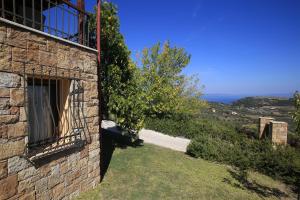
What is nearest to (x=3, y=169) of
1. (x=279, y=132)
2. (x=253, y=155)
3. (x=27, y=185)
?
(x=27, y=185)

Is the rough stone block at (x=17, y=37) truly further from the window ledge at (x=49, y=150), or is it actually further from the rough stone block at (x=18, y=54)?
the window ledge at (x=49, y=150)

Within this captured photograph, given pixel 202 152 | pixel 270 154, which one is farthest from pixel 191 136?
pixel 270 154

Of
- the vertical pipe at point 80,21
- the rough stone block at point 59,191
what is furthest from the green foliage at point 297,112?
the rough stone block at point 59,191

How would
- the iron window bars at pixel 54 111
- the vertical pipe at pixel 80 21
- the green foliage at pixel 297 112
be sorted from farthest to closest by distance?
the green foliage at pixel 297 112
the vertical pipe at pixel 80 21
the iron window bars at pixel 54 111

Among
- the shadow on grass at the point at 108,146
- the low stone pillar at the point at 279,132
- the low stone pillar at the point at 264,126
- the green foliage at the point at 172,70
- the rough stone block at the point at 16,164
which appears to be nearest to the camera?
the rough stone block at the point at 16,164

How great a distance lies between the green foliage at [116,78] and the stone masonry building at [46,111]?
2164 millimetres

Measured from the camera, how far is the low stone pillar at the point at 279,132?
9616mm

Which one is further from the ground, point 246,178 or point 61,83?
point 61,83

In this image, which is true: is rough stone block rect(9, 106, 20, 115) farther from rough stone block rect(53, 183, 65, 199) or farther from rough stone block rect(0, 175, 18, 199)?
rough stone block rect(53, 183, 65, 199)

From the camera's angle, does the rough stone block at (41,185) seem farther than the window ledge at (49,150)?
Yes

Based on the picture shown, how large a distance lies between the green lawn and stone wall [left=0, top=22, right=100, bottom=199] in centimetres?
82

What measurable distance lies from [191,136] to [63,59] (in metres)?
9.16

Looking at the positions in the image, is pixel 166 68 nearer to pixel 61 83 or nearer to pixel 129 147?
pixel 129 147

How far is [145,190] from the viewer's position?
467cm
